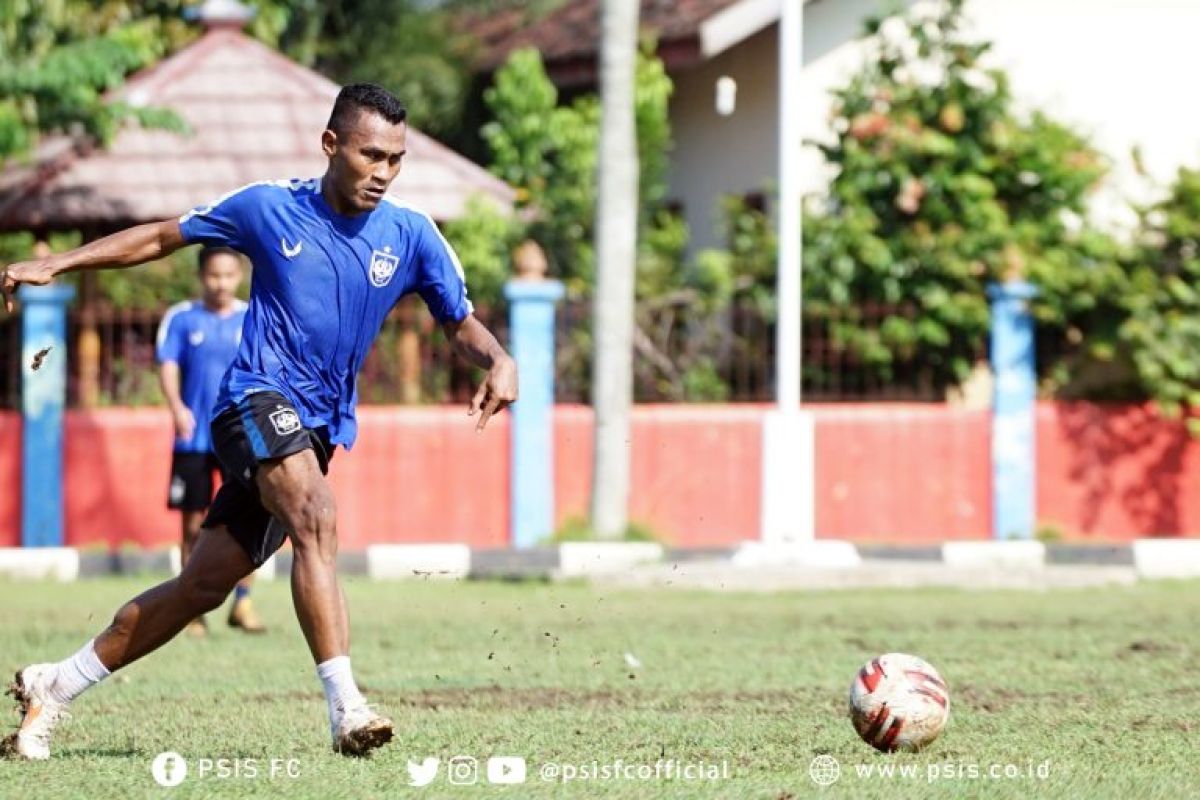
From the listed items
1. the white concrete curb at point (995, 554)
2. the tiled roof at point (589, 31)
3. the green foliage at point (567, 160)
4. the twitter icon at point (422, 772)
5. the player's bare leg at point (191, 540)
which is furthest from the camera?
the tiled roof at point (589, 31)

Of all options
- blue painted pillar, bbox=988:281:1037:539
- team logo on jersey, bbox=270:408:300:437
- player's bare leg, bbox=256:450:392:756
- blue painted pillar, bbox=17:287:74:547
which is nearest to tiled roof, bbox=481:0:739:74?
blue painted pillar, bbox=988:281:1037:539

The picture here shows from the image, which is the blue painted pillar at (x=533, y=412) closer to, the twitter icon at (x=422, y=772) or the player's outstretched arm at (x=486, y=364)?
the player's outstretched arm at (x=486, y=364)

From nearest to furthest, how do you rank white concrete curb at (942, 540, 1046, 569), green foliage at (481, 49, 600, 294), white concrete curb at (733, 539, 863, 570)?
white concrete curb at (733, 539, 863, 570) → white concrete curb at (942, 540, 1046, 569) → green foliage at (481, 49, 600, 294)

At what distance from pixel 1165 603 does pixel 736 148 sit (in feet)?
35.1

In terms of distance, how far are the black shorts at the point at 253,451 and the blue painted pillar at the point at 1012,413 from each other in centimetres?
1210

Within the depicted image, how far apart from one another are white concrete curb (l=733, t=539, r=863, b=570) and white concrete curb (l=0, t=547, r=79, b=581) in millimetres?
4601

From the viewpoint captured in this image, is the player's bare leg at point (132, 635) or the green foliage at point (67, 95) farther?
the green foliage at point (67, 95)

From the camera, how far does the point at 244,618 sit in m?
12.2

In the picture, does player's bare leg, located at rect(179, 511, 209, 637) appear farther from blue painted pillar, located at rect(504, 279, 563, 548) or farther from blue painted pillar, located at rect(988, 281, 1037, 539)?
blue painted pillar, located at rect(988, 281, 1037, 539)

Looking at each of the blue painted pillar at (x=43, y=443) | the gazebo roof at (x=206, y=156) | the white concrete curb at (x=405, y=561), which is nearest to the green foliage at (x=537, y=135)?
the gazebo roof at (x=206, y=156)

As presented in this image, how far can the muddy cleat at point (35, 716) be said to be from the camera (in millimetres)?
7168

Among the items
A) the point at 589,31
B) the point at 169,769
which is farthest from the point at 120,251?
the point at 589,31

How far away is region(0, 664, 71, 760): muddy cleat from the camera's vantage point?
7168 millimetres

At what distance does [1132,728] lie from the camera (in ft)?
25.6
